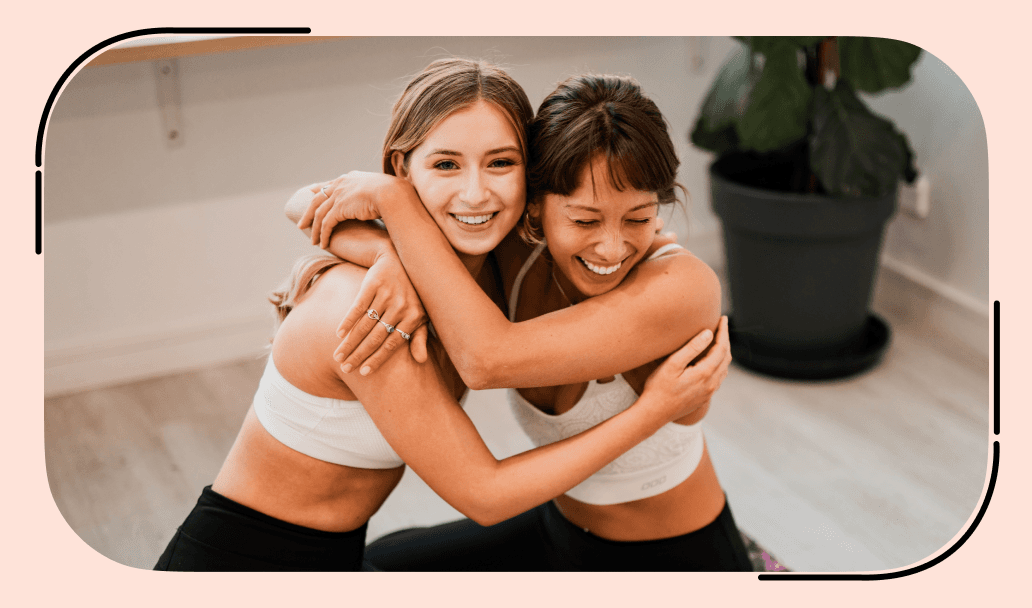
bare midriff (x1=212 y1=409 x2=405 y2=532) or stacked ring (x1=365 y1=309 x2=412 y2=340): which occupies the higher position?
stacked ring (x1=365 y1=309 x2=412 y2=340)

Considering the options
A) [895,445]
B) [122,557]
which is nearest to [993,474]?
[895,445]

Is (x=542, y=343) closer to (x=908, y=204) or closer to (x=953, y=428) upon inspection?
(x=953, y=428)

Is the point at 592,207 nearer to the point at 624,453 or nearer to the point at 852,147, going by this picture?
the point at 624,453

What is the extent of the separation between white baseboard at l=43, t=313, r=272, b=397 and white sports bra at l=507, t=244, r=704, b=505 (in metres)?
0.33

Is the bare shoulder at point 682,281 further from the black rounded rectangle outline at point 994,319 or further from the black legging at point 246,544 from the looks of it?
the black legging at point 246,544

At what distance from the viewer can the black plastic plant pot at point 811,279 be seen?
5.82 ft

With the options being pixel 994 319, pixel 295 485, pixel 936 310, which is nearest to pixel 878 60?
pixel 994 319

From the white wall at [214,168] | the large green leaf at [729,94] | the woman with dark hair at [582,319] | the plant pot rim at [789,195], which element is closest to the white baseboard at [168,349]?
the white wall at [214,168]

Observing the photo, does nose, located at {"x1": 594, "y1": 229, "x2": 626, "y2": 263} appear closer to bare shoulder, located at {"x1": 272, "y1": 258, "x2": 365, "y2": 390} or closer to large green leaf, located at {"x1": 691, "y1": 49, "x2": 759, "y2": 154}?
bare shoulder, located at {"x1": 272, "y1": 258, "x2": 365, "y2": 390}

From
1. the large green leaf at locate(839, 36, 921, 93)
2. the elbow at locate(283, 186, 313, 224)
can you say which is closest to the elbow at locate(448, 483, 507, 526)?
the elbow at locate(283, 186, 313, 224)

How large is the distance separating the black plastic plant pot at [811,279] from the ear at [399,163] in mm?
1088

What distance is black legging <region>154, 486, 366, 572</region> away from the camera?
935 millimetres

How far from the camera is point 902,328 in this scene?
5.64ft

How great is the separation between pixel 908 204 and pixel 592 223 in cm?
113
